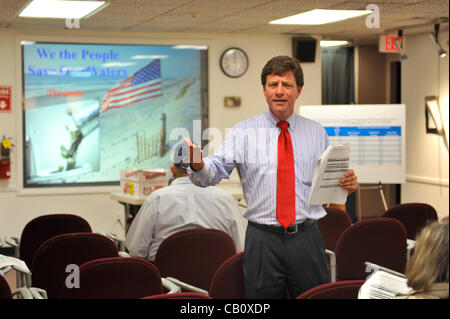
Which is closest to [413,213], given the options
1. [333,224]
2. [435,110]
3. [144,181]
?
[333,224]

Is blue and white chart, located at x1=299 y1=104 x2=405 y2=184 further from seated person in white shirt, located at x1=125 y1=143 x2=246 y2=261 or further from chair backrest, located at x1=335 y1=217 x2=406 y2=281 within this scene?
seated person in white shirt, located at x1=125 y1=143 x2=246 y2=261

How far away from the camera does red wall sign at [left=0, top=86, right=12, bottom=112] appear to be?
7387 mm

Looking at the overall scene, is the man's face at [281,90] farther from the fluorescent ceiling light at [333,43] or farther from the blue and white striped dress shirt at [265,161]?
the fluorescent ceiling light at [333,43]

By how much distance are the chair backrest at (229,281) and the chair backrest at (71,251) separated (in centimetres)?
105

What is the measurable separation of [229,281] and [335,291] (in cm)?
64

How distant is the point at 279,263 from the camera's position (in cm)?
271

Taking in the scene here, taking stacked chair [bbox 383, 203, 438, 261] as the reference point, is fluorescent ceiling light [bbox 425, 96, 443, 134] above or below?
above

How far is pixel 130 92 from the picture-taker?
7949 millimetres

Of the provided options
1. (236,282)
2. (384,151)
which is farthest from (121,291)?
(384,151)

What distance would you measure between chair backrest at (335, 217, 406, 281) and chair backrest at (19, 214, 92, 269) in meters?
1.82

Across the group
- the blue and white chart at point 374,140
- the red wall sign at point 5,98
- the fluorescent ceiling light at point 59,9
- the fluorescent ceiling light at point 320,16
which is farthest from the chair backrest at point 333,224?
the red wall sign at point 5,98

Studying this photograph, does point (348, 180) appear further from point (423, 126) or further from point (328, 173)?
point (423, 126)

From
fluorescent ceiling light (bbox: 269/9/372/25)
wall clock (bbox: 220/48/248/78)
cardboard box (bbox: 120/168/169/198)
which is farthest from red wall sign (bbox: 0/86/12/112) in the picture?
fluorescent ceiling light (bbox: 269/9/372/25)

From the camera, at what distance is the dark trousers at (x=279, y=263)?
8.84 feet
